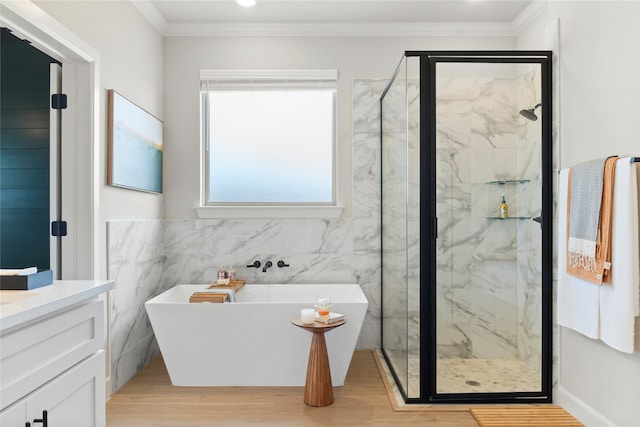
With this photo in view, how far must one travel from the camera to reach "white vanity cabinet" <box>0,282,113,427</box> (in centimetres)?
110

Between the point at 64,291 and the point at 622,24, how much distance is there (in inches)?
105

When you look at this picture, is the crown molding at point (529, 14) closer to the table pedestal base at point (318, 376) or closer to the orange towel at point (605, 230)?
the orange towel at point (605, 230)

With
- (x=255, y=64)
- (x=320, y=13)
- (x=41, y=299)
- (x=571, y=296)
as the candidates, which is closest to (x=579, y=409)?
(x=571, y=296)

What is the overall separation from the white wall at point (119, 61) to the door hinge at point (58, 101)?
195 mm

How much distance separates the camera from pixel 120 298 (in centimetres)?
286

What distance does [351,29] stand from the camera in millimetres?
3613

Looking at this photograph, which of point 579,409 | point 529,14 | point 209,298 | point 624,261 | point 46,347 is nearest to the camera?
point 46,347

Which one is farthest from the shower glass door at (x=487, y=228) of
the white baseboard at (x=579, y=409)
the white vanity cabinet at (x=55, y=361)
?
the white vanity cabinet at (x=55, y=361)

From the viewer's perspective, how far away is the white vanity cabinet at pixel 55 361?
1.10 m

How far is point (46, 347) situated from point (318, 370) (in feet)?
5.49

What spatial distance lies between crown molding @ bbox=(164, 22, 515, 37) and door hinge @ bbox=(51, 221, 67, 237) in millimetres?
2013

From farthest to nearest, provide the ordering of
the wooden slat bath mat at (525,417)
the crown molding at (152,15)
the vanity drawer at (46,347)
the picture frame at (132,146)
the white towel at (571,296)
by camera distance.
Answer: the crown molding at (152,15) → the picture frame at (132,146) → the wooden slat bath mat at (525,417) → the white towel at (571,296) → the vanity drawer at (46,347)

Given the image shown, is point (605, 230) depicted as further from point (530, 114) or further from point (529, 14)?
point (529, 14)

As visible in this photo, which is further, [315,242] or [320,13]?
[315,242]
